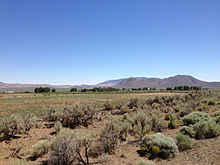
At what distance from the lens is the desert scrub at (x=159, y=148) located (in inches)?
269

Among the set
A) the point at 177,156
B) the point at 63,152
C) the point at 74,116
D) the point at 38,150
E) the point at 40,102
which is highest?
the point at 63,152

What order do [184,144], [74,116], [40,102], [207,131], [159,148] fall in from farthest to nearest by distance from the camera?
[40,102] → [74,116] → [207,131] → [184,144] → [159,148]

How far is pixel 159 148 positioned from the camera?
23.1 ft

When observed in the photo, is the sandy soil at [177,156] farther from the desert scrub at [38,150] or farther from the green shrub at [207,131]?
the green shrub at [207,131]

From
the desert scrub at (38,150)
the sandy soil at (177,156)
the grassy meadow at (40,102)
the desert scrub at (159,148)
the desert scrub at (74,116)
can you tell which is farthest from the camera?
the grassy meadow at (40,102)

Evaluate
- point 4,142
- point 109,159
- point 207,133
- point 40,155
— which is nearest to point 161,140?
point 109,159

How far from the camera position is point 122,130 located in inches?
391

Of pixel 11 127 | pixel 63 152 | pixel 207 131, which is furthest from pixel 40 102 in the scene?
pixel 207 131

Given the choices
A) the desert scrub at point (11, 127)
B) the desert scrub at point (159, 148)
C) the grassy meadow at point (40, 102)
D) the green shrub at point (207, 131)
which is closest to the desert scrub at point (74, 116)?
the grassy meadow at point (40, 102)

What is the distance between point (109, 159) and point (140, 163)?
1.71 meters

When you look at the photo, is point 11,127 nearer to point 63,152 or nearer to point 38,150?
point 38,150

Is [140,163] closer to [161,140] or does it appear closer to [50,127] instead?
[161,140]

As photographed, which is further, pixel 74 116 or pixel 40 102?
pixel 40 102

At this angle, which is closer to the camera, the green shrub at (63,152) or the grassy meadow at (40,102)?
the green shrub at (63,152)
